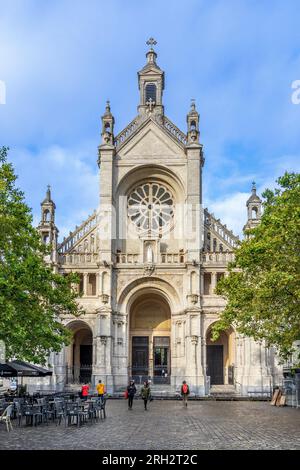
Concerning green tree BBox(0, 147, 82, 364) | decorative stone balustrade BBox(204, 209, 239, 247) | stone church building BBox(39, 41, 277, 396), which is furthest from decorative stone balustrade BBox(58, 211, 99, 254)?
green tree BBox(0, 147, 82, 364)

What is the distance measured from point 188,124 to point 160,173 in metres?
5.25

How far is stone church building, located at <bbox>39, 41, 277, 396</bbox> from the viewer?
150ft

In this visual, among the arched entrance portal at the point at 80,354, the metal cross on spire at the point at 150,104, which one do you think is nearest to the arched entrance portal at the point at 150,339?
the arched entrance portal at the point at 80,354

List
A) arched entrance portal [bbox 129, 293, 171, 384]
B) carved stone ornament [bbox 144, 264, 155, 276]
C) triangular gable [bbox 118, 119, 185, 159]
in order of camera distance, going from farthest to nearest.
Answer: triangular gable [bbox 118, 119, 185, 159] < arched entrance portal [bbox 129, 293, 171, 384] < carved stone ornament [bbox 144, 264, 155, 276]

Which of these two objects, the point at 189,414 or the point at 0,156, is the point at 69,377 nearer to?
the point at 189,414

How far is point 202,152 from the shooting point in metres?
51.7

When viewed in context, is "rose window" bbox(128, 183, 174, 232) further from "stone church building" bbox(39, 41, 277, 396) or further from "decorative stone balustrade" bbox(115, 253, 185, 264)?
"decorative stone balustrade" bbox(115, 253, 185, 264)

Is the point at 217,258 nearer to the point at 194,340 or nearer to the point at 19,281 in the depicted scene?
the point at 194,340

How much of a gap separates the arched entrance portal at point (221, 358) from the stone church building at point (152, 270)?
0.28 ft

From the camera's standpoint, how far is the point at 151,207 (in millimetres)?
50906

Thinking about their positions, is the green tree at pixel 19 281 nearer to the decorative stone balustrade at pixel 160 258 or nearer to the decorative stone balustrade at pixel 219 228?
the decorative stone balustrade at pixel 160 258

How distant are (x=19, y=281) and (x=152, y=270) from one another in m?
24.3

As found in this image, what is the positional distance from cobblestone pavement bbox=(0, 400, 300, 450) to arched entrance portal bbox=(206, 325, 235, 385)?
19308 millimetres

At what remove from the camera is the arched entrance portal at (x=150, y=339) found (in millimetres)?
48250
